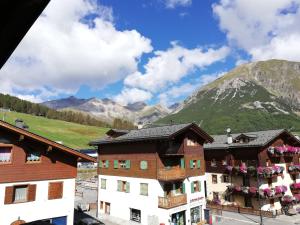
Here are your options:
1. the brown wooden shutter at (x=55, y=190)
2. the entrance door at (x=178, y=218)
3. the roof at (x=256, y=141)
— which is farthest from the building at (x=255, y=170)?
the brown wooden shutter at (x=55, y=190)

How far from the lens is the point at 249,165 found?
44.7m

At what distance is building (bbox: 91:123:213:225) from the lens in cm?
3359

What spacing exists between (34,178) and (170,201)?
15.6 m

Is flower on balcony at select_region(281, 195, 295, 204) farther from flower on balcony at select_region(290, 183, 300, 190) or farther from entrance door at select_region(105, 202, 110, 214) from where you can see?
entrance door at select_region(105, 202, 110, 214)

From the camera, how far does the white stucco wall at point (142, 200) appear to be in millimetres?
33406

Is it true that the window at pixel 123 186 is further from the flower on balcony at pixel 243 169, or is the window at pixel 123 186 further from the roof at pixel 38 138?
the flower on balcony at pixel 243 169

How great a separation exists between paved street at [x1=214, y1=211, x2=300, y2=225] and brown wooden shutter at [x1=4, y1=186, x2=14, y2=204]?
2589 cm

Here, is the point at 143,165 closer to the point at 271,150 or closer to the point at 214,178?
the point at 214,178

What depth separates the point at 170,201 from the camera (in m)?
32.5

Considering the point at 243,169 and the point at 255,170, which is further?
the point at 243,169

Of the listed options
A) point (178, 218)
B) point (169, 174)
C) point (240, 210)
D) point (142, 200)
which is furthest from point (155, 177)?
point (240, 210)

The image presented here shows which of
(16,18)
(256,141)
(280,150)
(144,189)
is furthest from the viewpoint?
(280,150)

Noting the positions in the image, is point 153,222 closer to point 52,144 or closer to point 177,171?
point 177,171

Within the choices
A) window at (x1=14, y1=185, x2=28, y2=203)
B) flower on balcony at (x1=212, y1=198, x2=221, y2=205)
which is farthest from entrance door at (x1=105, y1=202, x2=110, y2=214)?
window at (x1=14, y1=185, x2=28, y2=203)
